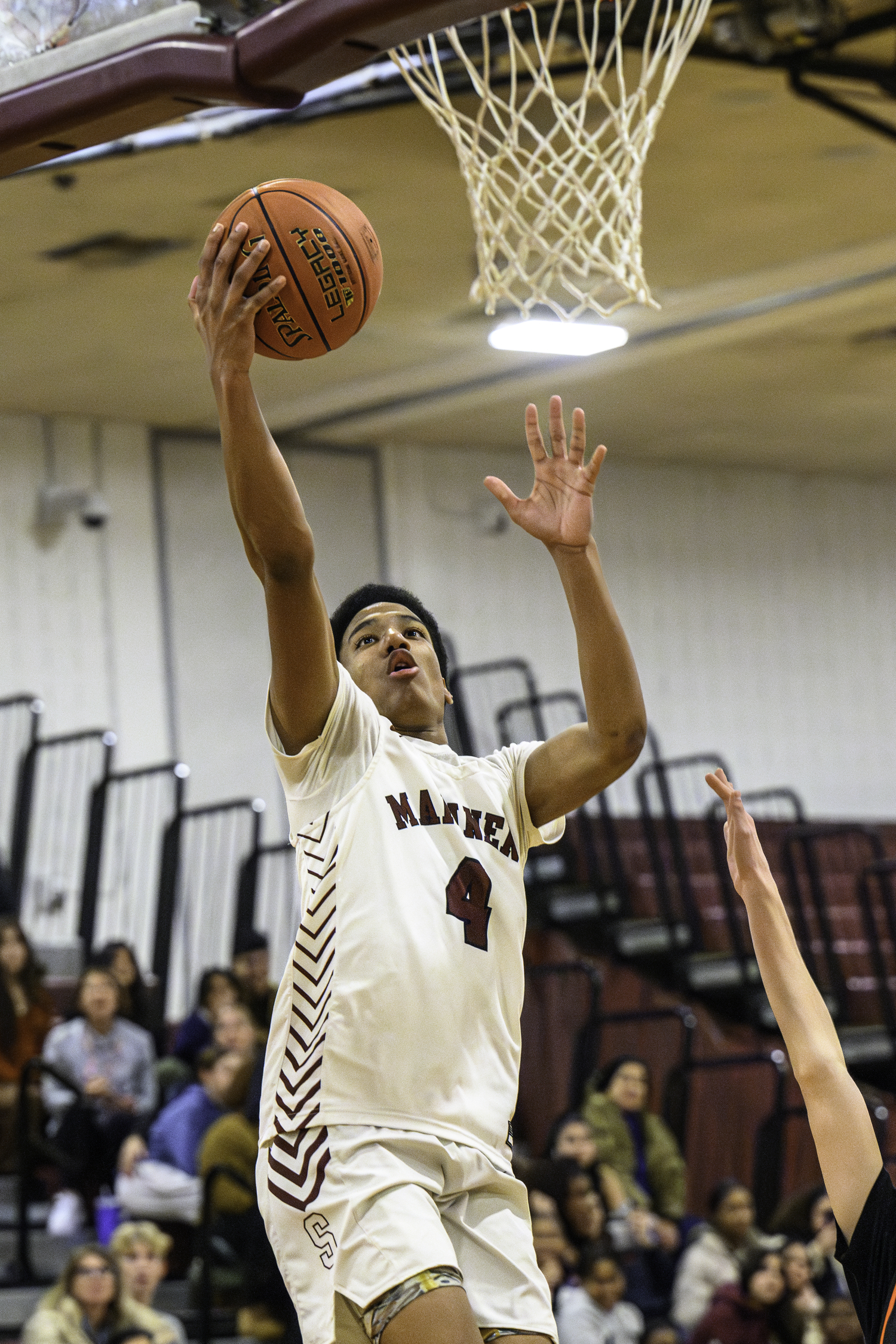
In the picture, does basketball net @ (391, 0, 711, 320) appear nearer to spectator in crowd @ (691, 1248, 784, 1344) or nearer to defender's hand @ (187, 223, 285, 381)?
defender's hand @ (187, 223, 285, 381)

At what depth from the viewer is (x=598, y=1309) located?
7262mm

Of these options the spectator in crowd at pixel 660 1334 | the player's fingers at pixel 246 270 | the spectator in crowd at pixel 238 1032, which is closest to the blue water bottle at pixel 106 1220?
the spectator in crowd at pixel 238 1032

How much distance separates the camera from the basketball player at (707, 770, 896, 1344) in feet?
8.39

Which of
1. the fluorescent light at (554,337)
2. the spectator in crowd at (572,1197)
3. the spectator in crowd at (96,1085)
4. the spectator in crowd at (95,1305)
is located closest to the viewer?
the spectator in crowd at (95,1305)

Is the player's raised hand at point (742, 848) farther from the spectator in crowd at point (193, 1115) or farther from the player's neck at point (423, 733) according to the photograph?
the spectator in crowd at point (193, 1115)

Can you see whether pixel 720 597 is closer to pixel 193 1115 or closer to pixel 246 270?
pixel 193 1115

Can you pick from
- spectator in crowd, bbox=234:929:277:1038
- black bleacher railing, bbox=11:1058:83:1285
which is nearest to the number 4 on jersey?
black bleacher railing, bbox=11:1058:83:1285

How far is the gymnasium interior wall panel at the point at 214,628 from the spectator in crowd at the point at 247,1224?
13.1 feet

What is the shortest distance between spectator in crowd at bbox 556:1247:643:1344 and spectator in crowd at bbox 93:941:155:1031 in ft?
7.37

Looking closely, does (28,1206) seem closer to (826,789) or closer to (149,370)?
(149,370)

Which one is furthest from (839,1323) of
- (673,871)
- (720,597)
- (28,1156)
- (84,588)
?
(720,597)

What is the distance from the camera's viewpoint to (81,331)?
9.59 m

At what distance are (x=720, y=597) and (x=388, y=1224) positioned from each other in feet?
36.0

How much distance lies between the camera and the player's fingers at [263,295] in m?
2.97
